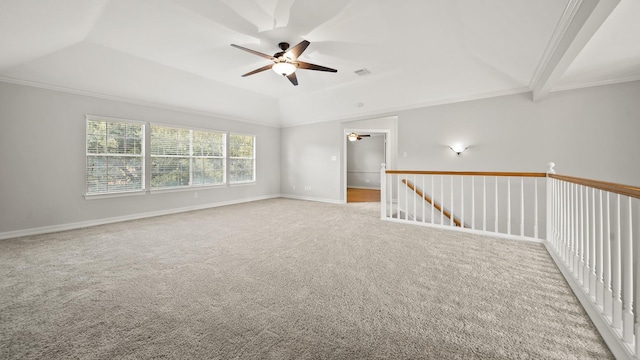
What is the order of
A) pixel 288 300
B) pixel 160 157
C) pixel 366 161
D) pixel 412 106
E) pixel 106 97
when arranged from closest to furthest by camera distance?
pixel 288 300
pixel 106 97
pixel 160 157
pixel 412 106
pixel 366 161

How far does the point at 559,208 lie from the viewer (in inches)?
118

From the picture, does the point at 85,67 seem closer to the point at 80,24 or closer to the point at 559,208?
the point at 80,24

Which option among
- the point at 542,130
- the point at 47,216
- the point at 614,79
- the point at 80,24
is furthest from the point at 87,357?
the point at 614,79

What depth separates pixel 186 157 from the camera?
Result: 6.07 meters

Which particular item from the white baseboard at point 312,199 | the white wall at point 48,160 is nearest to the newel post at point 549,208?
the white baseboard at point 312,199

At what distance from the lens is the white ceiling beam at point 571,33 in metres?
2.12

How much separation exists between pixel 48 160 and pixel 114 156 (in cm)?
90

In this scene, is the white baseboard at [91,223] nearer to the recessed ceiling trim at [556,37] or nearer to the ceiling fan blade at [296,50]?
the ceiling fan blade at [296,50]

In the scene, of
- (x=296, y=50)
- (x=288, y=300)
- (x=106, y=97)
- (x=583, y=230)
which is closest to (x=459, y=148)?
(x=583, y=230)

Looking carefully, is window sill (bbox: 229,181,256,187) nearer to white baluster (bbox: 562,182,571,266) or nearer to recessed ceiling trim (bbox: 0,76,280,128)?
recessed ceiling trim (bbox: 0,76,280,128)

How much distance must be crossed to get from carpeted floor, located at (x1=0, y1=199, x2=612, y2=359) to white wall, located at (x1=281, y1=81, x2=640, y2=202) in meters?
2.06

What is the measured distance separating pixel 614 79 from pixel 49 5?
7616mm

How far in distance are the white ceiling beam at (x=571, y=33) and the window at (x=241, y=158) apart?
21.9 feet

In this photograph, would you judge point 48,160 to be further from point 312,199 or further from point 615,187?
point 615,187
